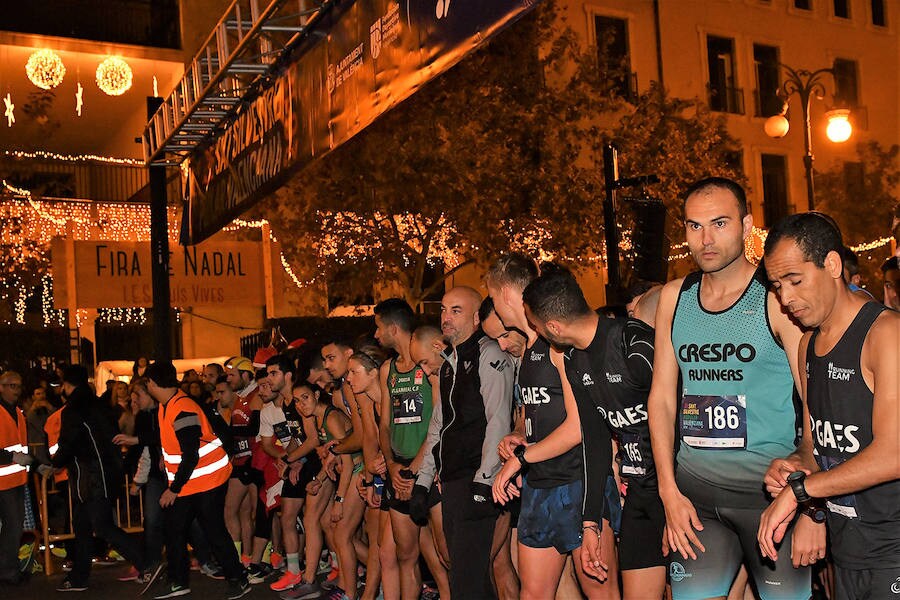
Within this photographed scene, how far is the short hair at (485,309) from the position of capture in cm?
667

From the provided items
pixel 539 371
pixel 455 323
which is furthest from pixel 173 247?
pixel 539 371

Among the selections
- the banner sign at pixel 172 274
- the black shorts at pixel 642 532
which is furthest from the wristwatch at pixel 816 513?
the banner sign at pixel 172 274

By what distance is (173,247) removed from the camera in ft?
53.9

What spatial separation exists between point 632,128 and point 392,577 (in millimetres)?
19199

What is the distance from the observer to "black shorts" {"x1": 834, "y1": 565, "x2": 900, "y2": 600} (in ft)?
12.2

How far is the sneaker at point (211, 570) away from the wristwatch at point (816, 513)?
7.39 meters

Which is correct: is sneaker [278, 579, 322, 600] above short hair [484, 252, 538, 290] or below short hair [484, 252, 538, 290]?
below

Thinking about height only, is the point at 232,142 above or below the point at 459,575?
above

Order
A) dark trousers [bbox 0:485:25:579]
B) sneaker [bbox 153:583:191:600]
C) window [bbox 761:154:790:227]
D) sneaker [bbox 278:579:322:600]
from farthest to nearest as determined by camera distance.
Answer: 1. window [bbox 761:154:790:227]
2. dark trousers [bbox 0:485:25:579]
3. sneaker [bbox 153:583:191:600]
4. sneaker [bbox 278:579:322:600]

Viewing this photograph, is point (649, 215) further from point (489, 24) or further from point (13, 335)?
point (13, 335)

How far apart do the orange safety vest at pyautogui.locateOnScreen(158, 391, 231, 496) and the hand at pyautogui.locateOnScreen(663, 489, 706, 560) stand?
225 inches

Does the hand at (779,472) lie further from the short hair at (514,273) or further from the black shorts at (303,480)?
the black shorts at (303,480)

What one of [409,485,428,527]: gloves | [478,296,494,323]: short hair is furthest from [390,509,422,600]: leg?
[478,296,494,323]: short hair

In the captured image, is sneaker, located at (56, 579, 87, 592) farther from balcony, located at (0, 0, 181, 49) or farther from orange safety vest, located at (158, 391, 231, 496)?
balcony, located at (0, 0, 181, 49)
